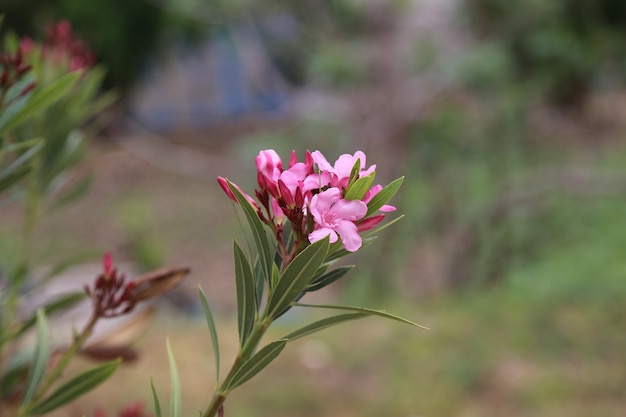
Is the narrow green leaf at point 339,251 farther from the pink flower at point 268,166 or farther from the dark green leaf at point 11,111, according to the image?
the dark green leaf at point 11,111

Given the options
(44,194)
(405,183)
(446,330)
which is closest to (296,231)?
(44,194)

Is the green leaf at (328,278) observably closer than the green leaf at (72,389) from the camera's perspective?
Yes

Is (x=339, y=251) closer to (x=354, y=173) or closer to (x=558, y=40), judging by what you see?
(x=354, y=173)

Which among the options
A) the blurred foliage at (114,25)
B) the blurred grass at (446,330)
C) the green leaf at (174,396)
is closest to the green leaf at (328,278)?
the green leaf at (174,396)

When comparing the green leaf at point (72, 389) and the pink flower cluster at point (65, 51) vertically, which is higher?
the pink flower cluster at point (65, 51)

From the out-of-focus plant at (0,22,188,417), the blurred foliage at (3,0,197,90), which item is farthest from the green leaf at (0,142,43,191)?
the blurred foliage at (3,0,197,90)

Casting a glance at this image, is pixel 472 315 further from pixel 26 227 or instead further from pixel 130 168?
pixel 130 168
